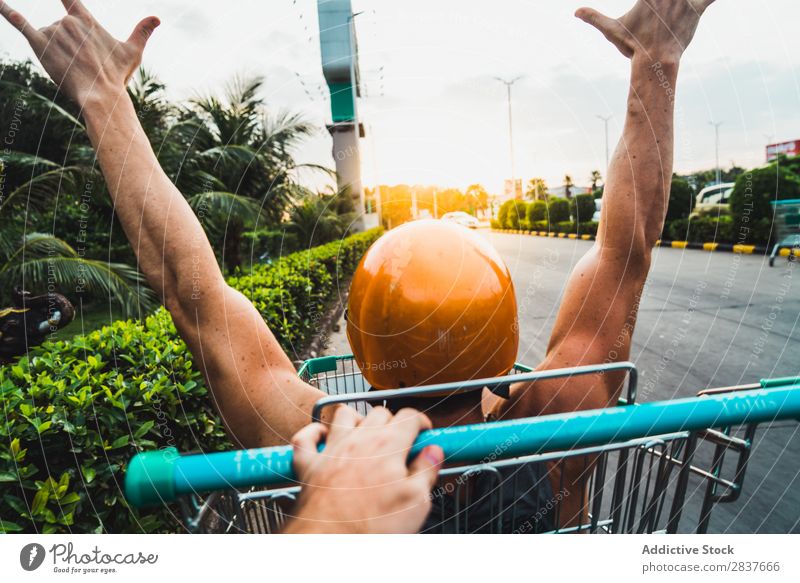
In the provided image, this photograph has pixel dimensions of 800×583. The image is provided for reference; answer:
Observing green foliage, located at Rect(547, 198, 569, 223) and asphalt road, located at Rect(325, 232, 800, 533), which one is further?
green foliage, located at Rect(547, 198, 569, 223)

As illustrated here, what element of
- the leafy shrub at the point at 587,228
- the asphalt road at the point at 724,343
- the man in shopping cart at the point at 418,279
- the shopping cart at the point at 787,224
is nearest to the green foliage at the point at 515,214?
the man in shopping cart at the point at 418,279

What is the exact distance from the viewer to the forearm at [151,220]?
3.83ft

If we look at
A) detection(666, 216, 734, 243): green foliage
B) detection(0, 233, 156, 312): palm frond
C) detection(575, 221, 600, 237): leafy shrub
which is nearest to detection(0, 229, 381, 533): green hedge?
detection(0, 233, 156, 312): palm frond

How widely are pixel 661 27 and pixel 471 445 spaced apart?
1.07 m

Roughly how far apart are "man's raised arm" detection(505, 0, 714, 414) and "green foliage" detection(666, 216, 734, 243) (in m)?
14.0

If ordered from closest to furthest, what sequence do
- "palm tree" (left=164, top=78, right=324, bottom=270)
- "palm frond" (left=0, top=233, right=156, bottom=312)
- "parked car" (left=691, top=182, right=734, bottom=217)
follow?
1. "palm frond" (left=0, top=233, right=156, bottom=312)
2. "palm tree" (left=164, top=78, right=324, bottom=270)
3. "parked car" (left=691, top=182, right=734, bottom=217)

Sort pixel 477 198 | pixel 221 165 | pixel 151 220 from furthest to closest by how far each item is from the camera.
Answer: pixel 221 165
pixel 477 198
pixel 151 220

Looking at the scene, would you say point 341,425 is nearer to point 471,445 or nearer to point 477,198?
point 471,445

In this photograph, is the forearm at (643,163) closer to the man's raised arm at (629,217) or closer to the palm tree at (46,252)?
the man's raised arm at (629,217)

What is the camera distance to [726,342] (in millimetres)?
5453

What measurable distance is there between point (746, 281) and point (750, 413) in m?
9.07

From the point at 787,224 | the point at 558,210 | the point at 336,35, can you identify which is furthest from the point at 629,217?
the point at 558,210

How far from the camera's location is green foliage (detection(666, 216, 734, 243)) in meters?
13.9

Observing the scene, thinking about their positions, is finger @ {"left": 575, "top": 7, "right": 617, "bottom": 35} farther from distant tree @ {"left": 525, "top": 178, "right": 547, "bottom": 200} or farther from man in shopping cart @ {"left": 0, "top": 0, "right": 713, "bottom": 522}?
distant tree @ {"left": 525, "top": 178, "right": 547, "bottom": 200}
